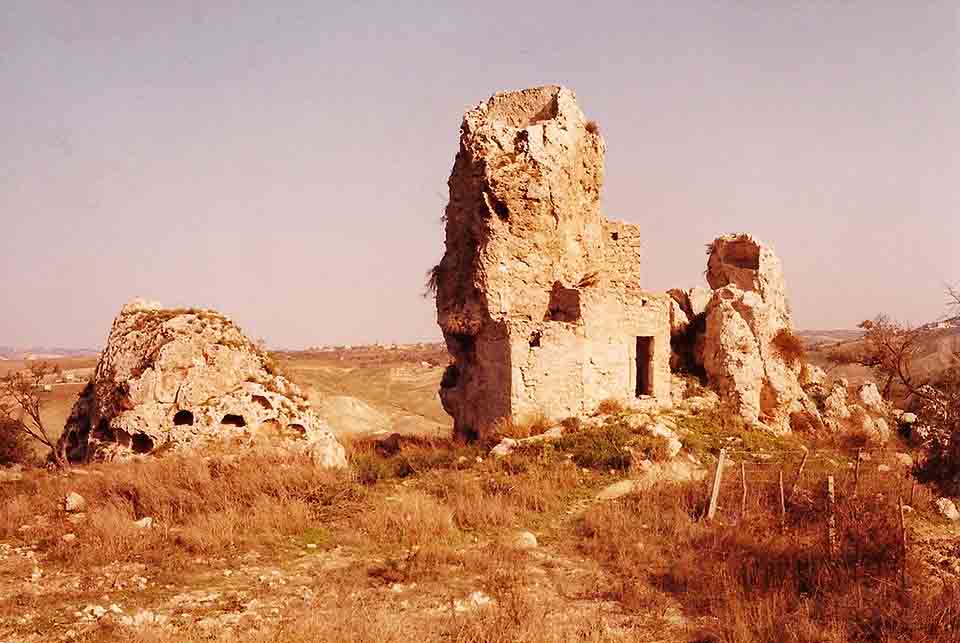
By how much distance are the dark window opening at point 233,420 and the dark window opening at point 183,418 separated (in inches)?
20.9

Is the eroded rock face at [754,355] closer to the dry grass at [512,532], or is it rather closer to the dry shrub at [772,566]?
the dry grass at [512,532]

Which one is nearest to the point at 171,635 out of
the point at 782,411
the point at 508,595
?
the point at 508,595

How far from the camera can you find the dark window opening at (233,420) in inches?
414

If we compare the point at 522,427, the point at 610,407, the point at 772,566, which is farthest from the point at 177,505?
the point at 610,407

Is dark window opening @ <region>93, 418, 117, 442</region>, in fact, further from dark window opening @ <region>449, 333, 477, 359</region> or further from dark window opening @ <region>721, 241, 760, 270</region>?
dark window opening @ <region>721, 241, 760, 270</region>

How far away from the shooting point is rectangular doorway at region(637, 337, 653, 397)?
15492mm

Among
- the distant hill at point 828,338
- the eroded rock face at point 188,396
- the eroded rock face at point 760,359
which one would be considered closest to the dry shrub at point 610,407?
the eroded rock face at point 760,359

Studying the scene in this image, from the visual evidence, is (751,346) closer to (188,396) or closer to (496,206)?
(496,206)

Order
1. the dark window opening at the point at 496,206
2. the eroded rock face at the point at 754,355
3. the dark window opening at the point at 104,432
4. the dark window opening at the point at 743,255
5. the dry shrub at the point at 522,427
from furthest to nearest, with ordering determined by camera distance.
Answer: the dark window opening at the point at 743,255 → the eroded rock face at the point at 754,355 → the dark window opening at the point at 496,206 → the dry shrub at the point at 522,427 → the dark window opening at the point at 104,432

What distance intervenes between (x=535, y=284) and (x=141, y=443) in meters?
8.45

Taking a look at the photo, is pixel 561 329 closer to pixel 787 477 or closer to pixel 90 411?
pixel 787 477

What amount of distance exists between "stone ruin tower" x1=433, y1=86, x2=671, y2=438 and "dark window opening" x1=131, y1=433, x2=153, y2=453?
6.56 m

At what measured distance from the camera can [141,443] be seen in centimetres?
1023

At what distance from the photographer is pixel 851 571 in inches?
237
